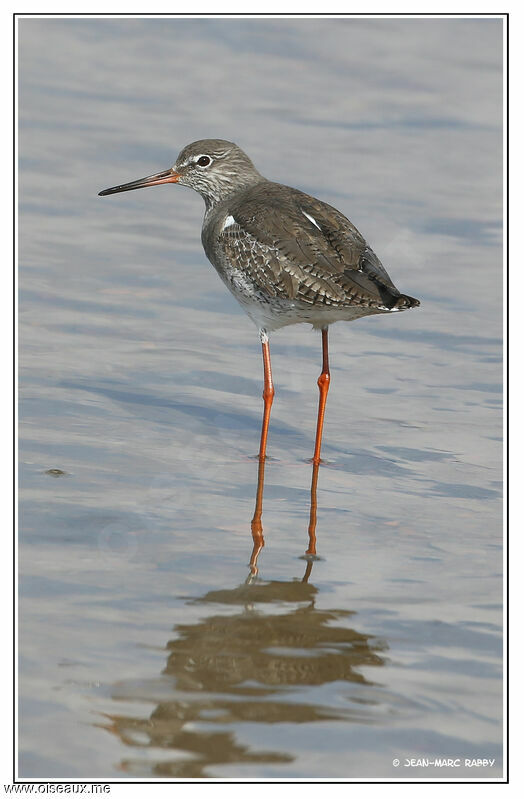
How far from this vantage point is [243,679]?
556cm

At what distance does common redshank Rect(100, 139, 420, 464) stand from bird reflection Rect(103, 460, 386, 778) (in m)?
2.39

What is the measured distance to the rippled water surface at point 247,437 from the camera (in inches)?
210

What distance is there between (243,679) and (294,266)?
379cm

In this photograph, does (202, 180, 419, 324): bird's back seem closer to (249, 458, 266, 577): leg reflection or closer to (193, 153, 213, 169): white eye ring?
(193, 153, 213, 169): white eye ring

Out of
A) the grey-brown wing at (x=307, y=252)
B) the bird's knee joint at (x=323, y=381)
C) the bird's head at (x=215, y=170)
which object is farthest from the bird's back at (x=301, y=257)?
the bird's head at (x=215, y=170)

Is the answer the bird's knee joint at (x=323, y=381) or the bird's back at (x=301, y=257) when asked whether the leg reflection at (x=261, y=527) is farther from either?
the bird's back at (x=301, y=257)

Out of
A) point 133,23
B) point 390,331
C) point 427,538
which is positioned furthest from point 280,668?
point 133,23

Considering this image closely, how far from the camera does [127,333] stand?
10.4m

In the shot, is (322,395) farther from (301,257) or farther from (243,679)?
(243,679)

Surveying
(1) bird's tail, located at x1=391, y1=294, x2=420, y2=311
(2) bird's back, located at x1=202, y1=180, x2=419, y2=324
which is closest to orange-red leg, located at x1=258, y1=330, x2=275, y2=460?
(2) bird's back, located at x1=202, y1=180, x2=419, y2=324

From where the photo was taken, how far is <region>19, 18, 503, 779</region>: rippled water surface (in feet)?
17.5

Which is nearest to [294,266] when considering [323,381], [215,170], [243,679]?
[323,381]

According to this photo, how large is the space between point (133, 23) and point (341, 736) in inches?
595

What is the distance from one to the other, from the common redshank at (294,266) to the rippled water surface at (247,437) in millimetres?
817
